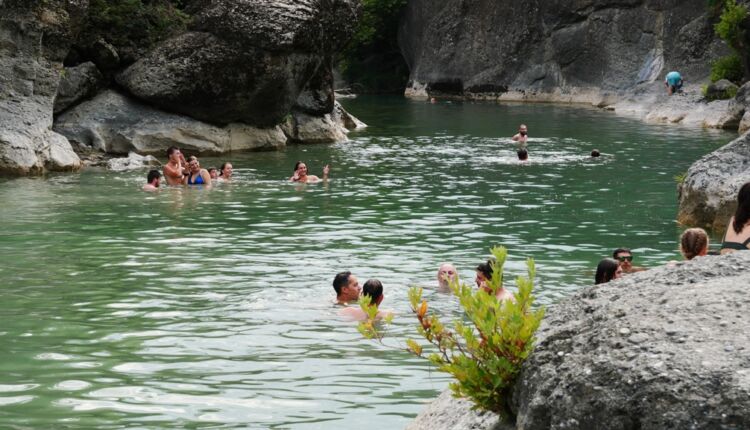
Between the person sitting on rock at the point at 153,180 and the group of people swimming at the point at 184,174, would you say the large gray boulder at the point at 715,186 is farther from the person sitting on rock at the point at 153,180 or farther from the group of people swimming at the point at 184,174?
the person sitting on rock at the point at 153,180

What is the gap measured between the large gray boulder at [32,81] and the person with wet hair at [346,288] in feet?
47.5

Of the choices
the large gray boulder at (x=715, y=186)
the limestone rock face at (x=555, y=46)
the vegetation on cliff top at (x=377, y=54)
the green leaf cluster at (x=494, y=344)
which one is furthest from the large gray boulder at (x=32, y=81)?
the vegetation on cliff top at (x=377, y=54)

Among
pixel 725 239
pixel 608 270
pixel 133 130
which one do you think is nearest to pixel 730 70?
pixel 133 130

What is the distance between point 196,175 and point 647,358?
2069 centimetres

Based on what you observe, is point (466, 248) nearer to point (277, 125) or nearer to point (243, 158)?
point (243, 158)

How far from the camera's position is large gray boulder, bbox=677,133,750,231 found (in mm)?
17594

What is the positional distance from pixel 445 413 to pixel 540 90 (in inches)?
2421

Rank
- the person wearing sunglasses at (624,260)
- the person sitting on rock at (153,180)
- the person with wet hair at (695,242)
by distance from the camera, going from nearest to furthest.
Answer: the person with wet hair at (695,242) < the person wearing sunglasses at (624,260) < the person sitting on rock at (153,180)

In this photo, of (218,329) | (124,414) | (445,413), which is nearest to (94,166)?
(218,329)

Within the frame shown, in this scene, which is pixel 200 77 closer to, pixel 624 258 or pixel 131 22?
pixel 131 22

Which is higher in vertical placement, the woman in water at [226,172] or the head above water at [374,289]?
the woman in water at [226,172]

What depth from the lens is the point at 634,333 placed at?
4.38m

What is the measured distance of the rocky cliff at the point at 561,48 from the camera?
5881 cm

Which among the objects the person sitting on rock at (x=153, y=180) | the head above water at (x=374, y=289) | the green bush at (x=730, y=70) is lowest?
the head above water at (x=374, y=289)
